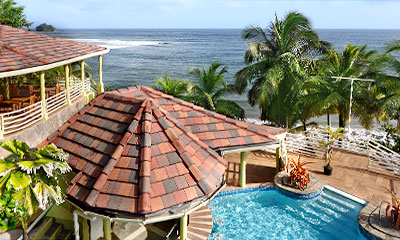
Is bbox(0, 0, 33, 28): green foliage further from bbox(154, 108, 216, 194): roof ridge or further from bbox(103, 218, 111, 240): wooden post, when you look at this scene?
bbox(103, 218, 111, 240): wooden post

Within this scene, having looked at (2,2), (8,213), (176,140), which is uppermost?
(2,2)

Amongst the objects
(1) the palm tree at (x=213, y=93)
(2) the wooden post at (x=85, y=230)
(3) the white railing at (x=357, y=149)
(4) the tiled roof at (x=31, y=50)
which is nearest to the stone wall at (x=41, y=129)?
(4) the tiled roof at (x=31, y=50)

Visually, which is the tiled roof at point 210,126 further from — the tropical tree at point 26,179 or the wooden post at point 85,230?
the tropical tree at point 26,179

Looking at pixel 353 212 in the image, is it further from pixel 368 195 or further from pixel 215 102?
pixel 215 102

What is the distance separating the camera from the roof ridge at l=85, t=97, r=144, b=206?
709 centimetres

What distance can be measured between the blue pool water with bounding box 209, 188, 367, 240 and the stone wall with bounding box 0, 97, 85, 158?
6.46m

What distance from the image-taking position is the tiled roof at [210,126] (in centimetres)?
1105

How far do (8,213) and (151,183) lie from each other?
2.85 m

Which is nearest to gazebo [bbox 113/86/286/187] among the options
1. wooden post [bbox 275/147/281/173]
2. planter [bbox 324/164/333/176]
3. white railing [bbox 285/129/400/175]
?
wooden post [bbox 275/147/281/173]

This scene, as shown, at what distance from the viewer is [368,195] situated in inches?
486

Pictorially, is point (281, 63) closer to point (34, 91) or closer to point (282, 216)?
point (282, 216)

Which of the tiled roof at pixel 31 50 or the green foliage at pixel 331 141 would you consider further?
the green foliage at pixel 331 141

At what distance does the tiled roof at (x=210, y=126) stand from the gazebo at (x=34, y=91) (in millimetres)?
2939

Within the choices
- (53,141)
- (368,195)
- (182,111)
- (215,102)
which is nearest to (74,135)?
(53,141)
